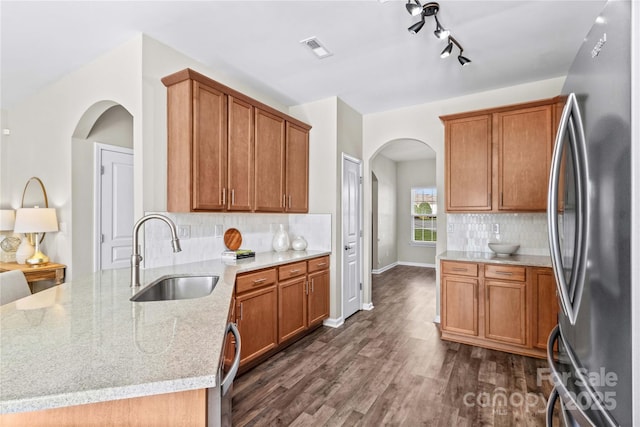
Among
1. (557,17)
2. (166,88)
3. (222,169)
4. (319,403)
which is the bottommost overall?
(319,403)

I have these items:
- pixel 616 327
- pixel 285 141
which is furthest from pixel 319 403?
pixel 285 141

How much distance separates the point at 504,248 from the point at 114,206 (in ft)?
15.0

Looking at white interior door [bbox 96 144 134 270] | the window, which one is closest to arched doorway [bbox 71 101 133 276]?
white interior door [bbox 96 144 134 270]

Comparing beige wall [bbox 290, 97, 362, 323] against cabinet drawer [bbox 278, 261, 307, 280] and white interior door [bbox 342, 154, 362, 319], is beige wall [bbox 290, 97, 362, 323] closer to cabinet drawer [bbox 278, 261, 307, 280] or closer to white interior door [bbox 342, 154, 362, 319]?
white interior door [bbox 342, 154, 362, 319]

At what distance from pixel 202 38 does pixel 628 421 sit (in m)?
3.19

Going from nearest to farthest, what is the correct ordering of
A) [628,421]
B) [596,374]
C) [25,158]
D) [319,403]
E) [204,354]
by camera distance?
[628,421]
[596,374]
[204,354]
[319,403]
[25,158]

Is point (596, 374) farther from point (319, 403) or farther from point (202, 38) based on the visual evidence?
point (202, 38)

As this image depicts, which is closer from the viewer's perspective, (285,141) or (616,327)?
(616,327)

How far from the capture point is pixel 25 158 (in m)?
3.93

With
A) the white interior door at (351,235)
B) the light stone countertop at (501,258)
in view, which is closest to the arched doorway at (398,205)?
the white interior door at (351,235)

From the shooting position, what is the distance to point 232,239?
3.23 metres

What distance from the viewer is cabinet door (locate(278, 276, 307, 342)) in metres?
3.03

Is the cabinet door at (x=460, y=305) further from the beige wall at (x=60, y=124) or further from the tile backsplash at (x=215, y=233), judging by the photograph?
the beige wall at (x=60, y=124)

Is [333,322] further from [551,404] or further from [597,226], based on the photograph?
[597,226]
